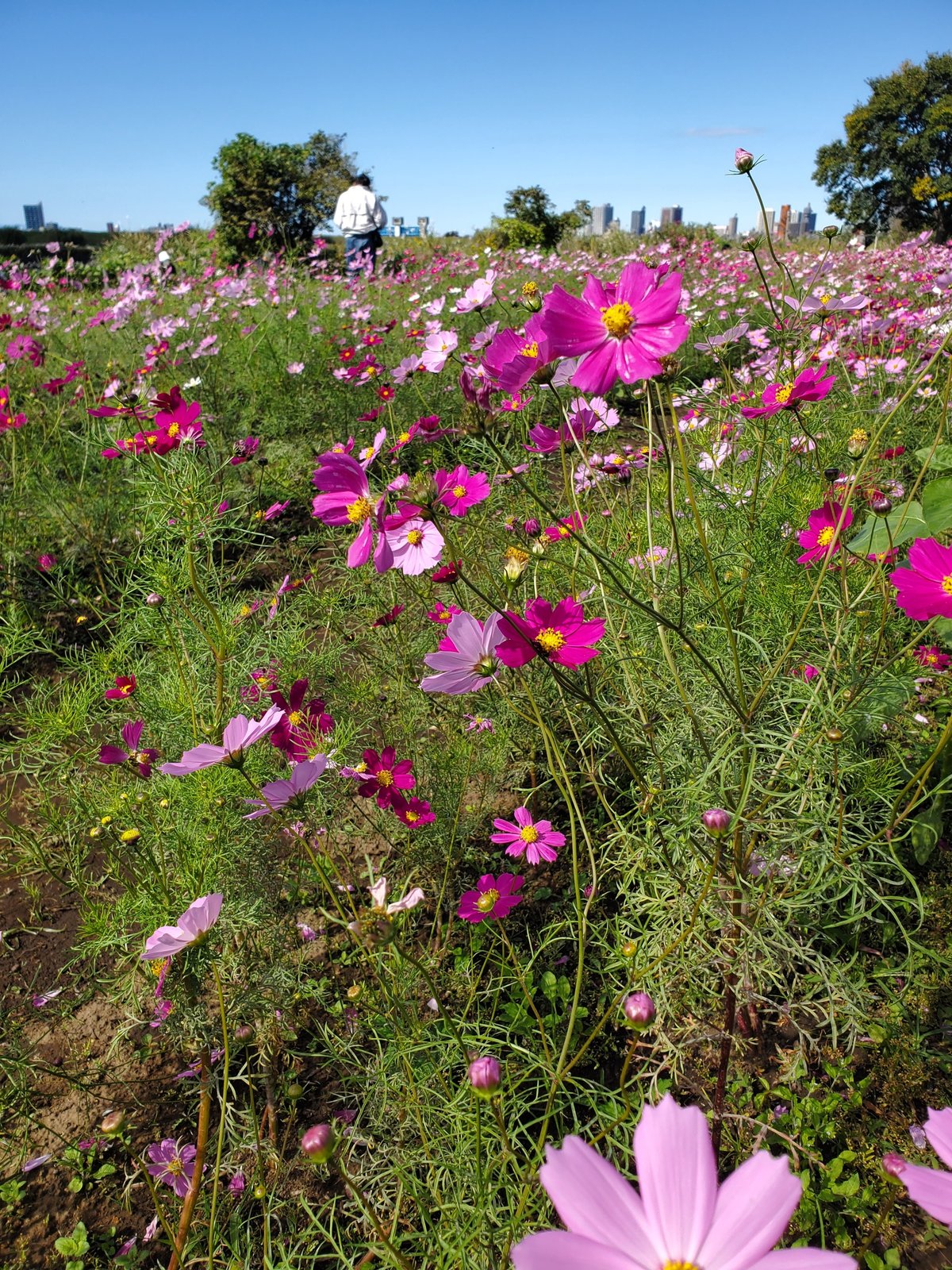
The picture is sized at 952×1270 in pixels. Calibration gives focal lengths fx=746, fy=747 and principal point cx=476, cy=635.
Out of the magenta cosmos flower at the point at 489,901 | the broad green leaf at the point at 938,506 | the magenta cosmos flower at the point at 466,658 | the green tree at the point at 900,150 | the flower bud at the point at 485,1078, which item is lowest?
the magenta cosmos flower at the point at 489,901

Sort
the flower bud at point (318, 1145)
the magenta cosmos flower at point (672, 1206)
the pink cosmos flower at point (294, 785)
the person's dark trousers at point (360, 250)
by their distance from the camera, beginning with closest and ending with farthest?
the magenta cosmos flower at point (672, 1206)
the flower bud at point (318, 1145)
the pink cosmos flower at point (294, 785)
the person's dark trousers at point (360, 250)

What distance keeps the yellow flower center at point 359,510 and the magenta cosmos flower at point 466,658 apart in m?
0.17

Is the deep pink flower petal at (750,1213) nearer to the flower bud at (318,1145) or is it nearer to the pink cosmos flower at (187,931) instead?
the flower bud at (318,1145)

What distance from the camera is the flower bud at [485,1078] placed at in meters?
0.52

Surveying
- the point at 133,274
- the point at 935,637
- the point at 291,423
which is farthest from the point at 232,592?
the point at 133,274

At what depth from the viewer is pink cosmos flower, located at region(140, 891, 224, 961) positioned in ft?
2.44

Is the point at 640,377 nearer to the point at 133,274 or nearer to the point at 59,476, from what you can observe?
the point at 59,476

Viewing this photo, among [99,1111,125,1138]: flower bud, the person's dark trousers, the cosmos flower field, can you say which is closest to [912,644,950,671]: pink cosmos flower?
the cosmos flower field

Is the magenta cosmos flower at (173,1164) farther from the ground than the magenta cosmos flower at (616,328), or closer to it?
closer to it

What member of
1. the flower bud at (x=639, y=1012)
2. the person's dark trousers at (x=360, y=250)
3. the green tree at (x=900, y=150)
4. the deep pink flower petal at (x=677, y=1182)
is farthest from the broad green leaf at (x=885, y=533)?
the green tree at (x=900, y=150)

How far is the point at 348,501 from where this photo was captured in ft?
2.93

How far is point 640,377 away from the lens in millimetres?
673

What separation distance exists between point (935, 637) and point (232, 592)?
1.87 m

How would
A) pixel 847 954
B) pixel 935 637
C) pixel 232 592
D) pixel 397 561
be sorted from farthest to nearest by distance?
pixel 232 592 < pixel 935 637 < pixel 847 954 < pixel 397 561
